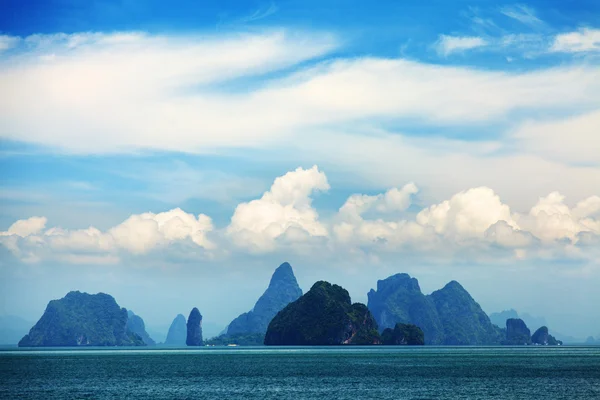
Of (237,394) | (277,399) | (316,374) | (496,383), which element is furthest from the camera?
(316,374)

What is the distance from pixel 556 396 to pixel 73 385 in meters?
79.7

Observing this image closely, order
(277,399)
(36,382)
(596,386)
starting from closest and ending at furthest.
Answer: (277,399), (596,386), (36,382)

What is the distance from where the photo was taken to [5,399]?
99250mm

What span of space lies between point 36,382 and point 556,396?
91392mm

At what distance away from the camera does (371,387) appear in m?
113

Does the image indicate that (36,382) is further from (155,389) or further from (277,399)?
(277,399)

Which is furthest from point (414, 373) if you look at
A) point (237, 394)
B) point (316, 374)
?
point (237, 394)

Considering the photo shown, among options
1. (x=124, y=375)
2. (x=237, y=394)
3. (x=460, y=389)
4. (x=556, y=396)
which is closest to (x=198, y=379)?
(x=124, y=375)

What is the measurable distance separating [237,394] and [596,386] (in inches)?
2267

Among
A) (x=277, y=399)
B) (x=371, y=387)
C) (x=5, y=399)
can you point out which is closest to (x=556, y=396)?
(x=371, y=387)

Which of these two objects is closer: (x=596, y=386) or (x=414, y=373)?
(x=596, y=386)

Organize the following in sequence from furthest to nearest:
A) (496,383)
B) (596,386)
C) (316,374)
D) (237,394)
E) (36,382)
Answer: (316,374) < (36,382) < (496,383) < (596,386) < (237,394)

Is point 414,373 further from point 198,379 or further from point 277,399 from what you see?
point 277,399

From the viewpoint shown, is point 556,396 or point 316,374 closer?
point 556,396
